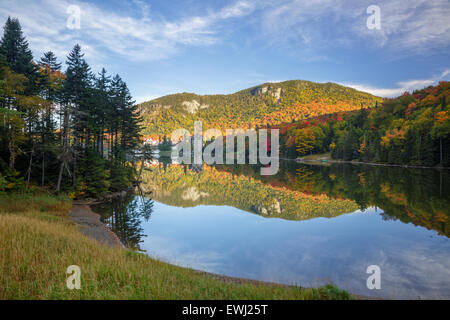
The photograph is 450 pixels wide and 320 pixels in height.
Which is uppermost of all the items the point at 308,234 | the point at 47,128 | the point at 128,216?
the point at 47,128

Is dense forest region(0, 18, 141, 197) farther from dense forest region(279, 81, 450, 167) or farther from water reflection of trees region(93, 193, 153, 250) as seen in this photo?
dense forest region(279, 81, 450, 167)

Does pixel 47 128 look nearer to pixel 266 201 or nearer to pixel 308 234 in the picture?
pixel 266 201

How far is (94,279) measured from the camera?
6211mm

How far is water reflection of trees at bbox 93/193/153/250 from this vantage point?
16156 mm

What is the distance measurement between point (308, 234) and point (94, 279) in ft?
46.2

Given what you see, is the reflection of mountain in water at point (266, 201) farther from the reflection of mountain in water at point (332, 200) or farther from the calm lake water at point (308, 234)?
the calm lake water at point (308, 234)

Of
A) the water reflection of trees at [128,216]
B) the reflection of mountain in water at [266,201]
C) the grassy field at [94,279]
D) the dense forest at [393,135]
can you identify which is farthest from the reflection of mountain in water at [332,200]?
the dense forest at [393,135]

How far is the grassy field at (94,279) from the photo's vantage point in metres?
5.65

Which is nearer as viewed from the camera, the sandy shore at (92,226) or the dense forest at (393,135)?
the sandy shore at (92,226)

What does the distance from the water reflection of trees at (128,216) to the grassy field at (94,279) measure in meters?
5.81

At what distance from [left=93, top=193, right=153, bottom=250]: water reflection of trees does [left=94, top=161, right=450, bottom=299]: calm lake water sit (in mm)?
71

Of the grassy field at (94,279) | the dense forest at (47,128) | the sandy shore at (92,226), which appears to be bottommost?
the sandy shore at (92,226)

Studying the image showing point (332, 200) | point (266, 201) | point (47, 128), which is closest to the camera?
point (47, 128)

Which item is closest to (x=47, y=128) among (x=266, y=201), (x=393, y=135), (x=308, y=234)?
(x=266, y=201)
